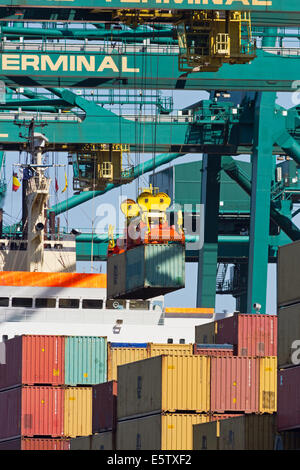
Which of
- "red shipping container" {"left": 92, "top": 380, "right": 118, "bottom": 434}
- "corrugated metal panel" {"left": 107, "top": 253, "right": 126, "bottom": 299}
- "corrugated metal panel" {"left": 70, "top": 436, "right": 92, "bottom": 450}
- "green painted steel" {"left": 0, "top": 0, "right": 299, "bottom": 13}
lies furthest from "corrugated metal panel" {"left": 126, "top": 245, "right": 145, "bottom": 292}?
"green painted steel" {"left": 0, "top": 0, "right": 299, "bottom": 13}

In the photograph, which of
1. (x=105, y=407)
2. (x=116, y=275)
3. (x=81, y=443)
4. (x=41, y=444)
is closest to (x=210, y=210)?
(x=116, y=275)

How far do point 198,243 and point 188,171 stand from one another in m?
8.84

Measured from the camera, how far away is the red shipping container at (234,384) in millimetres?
38844

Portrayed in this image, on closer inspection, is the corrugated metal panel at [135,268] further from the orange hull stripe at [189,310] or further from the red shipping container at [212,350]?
the orange hull stripe at [189,310]

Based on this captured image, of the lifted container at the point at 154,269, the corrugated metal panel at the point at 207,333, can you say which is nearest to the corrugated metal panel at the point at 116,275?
the lifted container at the point at 154,269

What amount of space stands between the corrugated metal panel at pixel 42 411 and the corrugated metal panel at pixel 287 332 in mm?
13900

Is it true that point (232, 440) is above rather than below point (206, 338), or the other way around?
below

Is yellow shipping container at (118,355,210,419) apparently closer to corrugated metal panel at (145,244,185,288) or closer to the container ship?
corrugated metal panel at (145,244,185,288)

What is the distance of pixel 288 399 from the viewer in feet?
104

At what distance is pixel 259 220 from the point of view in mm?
63594

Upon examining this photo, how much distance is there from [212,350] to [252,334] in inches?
76.2
